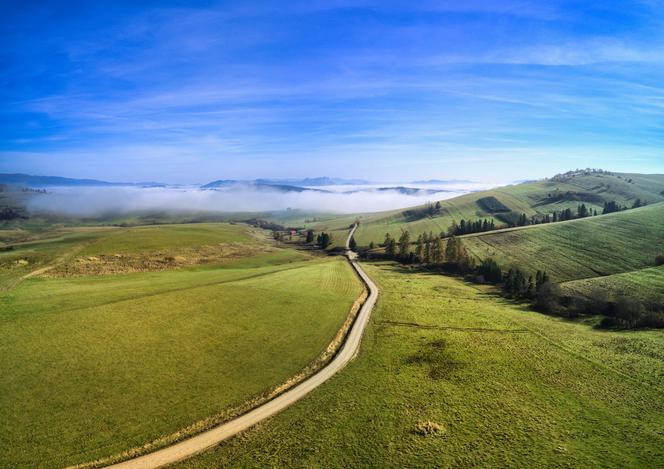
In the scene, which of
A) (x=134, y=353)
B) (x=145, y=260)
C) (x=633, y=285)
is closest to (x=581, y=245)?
(x=633, y=285)

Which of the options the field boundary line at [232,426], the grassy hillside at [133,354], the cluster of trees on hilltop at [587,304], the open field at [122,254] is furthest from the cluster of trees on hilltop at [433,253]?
the field boundary line at [232,426]

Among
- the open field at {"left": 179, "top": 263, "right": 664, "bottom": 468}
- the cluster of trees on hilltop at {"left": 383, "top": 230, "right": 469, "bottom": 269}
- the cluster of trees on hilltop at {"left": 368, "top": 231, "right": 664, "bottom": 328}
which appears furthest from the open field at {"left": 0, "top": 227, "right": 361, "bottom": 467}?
the cluster of trees on hilltop at {"left": 383, "top": 230, "right": 469, "bottom": 269}

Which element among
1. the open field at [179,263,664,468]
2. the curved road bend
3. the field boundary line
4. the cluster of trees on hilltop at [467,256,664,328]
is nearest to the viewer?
the field boundary line

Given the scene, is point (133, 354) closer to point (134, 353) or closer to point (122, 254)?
point (134, 353)

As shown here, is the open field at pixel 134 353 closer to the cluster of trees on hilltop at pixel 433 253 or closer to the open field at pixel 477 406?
the open field at pixel 477 406

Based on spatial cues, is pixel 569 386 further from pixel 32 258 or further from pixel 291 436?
pixel 32 258

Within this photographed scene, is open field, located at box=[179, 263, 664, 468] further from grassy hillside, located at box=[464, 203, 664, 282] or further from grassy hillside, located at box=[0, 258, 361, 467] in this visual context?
grassy hillside, located at box=[464, 203, 664, 282]
